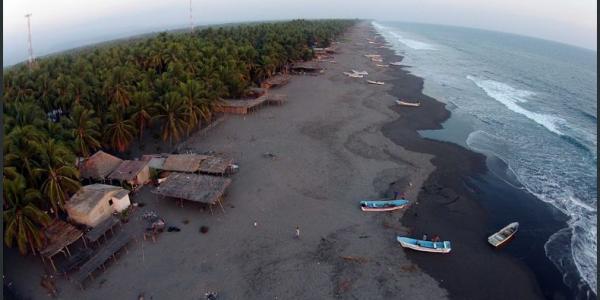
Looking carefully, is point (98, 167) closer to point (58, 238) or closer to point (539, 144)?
point (58, 238)

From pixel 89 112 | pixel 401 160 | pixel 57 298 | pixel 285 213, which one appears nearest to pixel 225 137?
pixel 89 112

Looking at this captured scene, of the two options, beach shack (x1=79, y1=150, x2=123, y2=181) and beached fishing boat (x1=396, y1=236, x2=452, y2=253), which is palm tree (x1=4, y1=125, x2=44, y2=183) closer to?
beach shack (x1=79, y1=150, x2=123, y2=181)

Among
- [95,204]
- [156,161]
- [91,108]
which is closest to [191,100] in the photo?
[156,161]

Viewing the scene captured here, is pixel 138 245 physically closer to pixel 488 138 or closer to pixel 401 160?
pixel 401 160

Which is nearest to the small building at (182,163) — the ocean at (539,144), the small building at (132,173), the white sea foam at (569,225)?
the small building at (132,173)

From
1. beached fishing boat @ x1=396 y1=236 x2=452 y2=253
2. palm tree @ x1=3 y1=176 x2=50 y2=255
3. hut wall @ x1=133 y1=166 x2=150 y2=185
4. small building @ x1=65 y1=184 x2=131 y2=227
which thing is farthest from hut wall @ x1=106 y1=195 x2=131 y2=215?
beached fishing boat @ x1=396 y1=236 x2=452 y2=253

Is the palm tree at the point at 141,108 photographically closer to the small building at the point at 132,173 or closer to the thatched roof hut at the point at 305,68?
the small building at the point at 132,173
